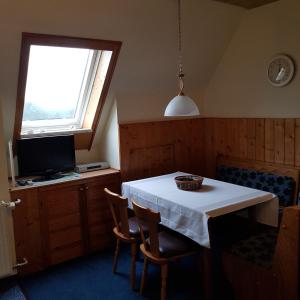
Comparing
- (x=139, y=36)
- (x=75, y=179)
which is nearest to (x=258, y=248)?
(x=75, y=179)

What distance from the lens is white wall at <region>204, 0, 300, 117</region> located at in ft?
11.3

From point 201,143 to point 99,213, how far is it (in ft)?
5.34

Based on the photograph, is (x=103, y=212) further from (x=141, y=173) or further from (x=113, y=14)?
(x=113, y=14)

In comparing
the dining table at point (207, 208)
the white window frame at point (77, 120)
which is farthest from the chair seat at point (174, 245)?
Answer: the white window frame at point (77, 120)

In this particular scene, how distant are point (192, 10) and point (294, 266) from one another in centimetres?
236

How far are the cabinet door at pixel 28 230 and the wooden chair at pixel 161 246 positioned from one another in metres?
1.11

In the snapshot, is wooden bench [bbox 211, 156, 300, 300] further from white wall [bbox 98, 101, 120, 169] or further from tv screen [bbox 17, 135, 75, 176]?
tv screen [bbox 17, 135, 75, 176]

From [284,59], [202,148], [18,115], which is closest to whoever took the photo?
[18,115]

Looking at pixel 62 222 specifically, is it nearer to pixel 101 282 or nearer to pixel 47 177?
pixel 47 177

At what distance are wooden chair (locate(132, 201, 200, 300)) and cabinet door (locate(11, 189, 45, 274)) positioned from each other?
1.11 m

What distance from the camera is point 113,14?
9.55 ft

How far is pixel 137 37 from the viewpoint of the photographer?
325 centimetres

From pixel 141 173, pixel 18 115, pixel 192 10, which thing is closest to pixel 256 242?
pixel 141 173

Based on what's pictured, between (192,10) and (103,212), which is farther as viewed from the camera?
(103,212)
